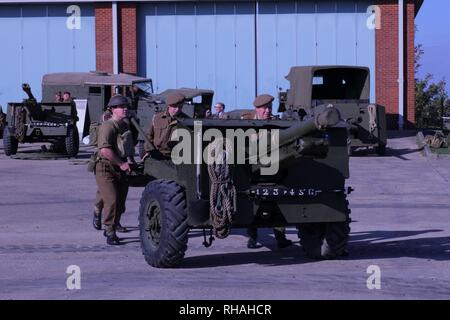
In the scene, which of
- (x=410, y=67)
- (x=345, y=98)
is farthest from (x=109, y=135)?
(x=410, y=67)

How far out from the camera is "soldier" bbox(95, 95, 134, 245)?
416 inches

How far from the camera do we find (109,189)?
10.7 metres

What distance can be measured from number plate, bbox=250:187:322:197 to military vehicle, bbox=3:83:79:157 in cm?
1491

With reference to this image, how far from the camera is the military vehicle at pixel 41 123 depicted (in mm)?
23203

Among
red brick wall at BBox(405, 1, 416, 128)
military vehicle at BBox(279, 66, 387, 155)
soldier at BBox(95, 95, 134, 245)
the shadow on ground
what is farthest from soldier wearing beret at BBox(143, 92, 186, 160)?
red brick wall at BBox(405, 1, 416, 128)

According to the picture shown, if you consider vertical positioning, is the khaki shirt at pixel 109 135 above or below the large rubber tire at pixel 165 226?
above

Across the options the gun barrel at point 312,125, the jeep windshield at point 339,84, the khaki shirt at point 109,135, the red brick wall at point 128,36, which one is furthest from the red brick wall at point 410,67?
the gun barrel at point 312,125

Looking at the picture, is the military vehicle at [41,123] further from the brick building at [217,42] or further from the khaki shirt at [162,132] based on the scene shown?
the khaki shirt at [162,132]

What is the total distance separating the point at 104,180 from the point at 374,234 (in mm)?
3560

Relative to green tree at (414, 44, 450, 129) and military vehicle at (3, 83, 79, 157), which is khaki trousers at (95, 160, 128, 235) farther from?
green tree at (414, 44, 450, 129)

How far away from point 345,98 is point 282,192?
17665 millimetres

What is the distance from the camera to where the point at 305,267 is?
944 centimetres

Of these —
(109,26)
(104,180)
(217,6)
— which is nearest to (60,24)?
(109,26)

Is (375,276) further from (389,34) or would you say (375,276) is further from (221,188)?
(389,34)
